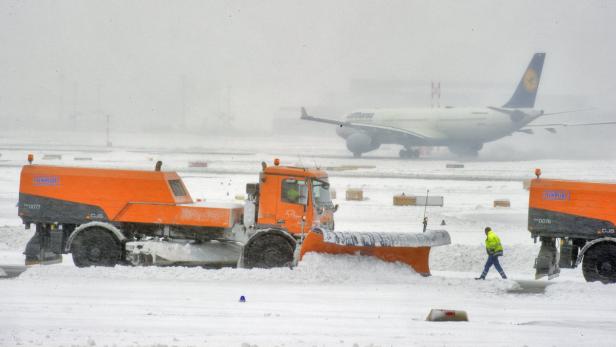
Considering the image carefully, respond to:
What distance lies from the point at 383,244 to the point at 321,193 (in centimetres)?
229

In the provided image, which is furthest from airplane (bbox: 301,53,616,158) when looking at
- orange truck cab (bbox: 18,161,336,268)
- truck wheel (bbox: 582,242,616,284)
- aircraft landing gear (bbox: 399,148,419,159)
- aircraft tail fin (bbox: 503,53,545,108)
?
truck wheel (bbox: 582,242,616,284)

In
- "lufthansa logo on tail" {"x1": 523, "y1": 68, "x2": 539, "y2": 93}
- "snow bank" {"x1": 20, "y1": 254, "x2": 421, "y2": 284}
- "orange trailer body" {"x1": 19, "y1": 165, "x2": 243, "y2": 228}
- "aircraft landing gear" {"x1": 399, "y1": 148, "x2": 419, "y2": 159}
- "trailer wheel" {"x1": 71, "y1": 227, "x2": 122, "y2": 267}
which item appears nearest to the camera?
"snow bank" {"x1": 20, "y1": 254, "x2": 421, "y2": 284}

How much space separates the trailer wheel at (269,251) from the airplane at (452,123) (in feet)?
184

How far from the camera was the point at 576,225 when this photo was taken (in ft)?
68.8

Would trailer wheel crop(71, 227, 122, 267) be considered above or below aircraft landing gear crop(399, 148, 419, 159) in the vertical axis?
below

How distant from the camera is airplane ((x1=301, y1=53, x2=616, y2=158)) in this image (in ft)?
252

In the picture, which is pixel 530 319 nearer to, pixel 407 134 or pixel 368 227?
pixel 368 227

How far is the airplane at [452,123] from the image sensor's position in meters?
76.9

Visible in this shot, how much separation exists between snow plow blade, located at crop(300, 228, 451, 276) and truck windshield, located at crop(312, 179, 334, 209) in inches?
Result: 58.2

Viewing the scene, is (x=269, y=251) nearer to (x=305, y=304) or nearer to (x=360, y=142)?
(x=305, y=304)

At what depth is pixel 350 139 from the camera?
269 ft

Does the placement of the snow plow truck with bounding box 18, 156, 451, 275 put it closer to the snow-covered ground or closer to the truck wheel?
the snow-covered ground

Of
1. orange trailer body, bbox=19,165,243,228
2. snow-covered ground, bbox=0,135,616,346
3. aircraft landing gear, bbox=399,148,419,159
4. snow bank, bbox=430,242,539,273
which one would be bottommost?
snow-covered ground, bbox=0,135,616,346

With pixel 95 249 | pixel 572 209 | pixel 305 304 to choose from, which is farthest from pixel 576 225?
pixel 95 249
